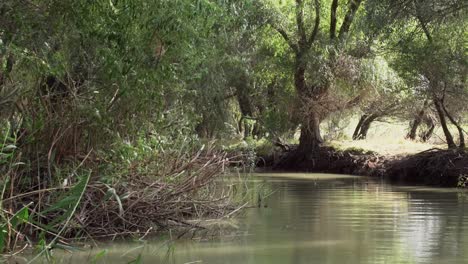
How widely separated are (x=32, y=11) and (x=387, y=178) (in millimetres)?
16920

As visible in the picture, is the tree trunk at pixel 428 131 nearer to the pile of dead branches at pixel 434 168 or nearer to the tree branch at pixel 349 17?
the tree branch at pixel 349 17

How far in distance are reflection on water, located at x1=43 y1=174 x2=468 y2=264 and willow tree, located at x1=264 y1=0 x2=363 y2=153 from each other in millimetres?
8630

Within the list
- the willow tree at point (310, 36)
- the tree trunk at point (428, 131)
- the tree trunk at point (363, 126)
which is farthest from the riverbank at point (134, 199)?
the tree trunk at point (363, 126)

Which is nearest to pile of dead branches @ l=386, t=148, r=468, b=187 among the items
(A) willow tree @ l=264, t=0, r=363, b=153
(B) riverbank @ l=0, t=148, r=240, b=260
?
(A) willow tree @ l=264, t=0, r=363, b=153

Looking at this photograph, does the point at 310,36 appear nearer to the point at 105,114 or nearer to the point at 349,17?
the point at 349,17

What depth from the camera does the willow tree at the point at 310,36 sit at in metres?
24.7

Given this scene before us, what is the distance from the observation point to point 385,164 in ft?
80.1

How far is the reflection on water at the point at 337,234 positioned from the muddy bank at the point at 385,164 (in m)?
3.18

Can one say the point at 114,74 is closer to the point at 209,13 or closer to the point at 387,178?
the point at 209,13

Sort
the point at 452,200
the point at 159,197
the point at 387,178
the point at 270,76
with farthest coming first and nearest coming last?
the point at 270,76, the point at 387,178, the point at 452,200, the point at 159,197

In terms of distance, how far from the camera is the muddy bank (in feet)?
66.4

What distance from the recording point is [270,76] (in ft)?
92.0

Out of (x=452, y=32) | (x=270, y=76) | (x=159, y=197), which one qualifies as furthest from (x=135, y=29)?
(x=270, y=76)

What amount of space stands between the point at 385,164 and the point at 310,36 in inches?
214
